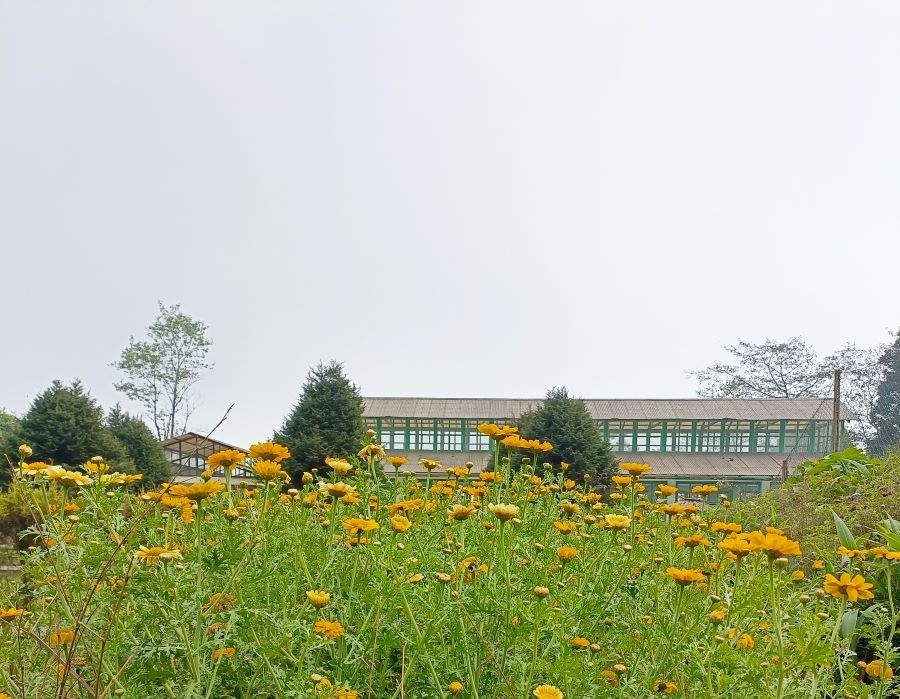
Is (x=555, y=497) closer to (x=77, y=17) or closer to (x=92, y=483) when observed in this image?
(x=92, y=483)

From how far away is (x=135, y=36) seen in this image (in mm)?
8117

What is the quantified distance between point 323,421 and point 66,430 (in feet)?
18.0

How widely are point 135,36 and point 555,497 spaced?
26.5ft

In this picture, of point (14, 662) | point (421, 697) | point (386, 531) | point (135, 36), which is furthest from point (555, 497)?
point (135, 36)

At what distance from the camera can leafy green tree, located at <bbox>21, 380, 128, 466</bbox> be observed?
46.2 ft

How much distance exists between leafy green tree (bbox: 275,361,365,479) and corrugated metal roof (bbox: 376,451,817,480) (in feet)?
26.0

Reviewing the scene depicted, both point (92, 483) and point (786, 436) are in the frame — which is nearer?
point (92, 483)

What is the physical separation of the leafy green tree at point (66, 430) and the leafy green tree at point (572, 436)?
947 cm

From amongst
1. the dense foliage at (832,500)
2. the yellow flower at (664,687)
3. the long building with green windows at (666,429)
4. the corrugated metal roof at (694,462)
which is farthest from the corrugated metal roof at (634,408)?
the yellow flower at (664,687)

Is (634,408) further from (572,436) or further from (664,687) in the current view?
(664,687)

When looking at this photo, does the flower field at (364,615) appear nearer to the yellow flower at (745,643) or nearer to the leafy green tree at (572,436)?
the yellow flower at (745,643)

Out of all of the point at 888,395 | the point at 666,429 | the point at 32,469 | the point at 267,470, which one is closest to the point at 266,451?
the point at 267,470

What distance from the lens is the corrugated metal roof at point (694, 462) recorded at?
76.0ft

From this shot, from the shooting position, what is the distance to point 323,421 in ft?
49.3
